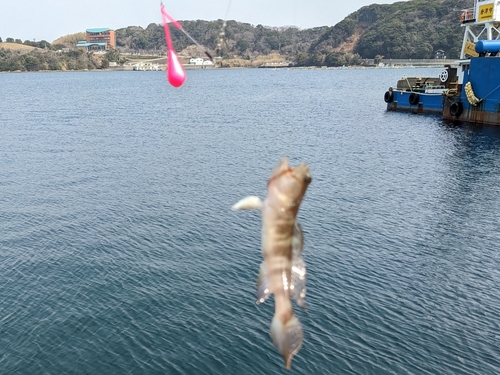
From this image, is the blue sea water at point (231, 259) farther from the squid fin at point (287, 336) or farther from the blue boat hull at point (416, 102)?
the blue boat hull at point (416, 102)

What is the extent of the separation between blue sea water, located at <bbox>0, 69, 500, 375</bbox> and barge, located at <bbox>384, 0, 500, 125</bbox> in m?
10.0

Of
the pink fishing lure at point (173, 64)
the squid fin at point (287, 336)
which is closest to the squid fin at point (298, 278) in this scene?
the squid fin at point (287, 336)

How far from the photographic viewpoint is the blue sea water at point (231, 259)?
1159 inches

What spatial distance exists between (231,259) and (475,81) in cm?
7326

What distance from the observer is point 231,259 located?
134ft

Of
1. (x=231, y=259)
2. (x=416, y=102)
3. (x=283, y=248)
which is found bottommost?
(x=231, y=259)

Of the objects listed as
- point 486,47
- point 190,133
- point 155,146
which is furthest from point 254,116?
point 486,47

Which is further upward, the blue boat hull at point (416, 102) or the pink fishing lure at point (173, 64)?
the pink fishing lure at point (173, 64)

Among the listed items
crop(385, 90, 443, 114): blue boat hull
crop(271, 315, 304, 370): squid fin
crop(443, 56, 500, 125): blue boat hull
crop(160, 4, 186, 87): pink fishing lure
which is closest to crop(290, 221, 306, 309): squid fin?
crop(271, 315, 304, 370): squid fin

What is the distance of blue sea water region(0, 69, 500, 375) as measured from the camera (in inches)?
1159

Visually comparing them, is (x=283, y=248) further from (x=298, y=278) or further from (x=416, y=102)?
(x=416, y=102)

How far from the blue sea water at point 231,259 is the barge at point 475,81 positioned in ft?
32.9

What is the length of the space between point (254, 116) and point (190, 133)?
30.0 meters

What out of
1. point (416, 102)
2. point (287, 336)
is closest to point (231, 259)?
point (287, 336)
